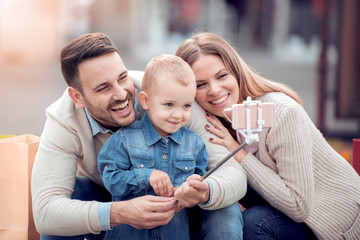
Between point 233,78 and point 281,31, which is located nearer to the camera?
point 233,78

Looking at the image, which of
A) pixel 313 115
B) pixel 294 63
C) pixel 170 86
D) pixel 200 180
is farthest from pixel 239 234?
pixel 294 63

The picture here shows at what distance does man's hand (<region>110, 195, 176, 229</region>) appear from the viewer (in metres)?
1.80

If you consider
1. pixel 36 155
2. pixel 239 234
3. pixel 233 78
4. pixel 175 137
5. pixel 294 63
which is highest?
pixel 233 78

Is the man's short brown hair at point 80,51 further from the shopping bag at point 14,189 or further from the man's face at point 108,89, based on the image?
the shopping bag at point 14,189

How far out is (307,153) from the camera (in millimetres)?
2049

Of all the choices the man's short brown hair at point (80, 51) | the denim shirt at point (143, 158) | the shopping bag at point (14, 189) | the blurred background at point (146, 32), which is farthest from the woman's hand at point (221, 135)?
the blurred background at point (146, 32)

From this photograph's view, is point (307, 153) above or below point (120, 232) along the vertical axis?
above

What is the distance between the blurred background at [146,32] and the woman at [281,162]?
5074mm

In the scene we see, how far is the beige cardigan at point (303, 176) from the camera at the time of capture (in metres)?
2.04

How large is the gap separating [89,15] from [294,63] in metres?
5.61

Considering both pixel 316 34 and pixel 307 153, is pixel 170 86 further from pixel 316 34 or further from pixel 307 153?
pixel 316 34

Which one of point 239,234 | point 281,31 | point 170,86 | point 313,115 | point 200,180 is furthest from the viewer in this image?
point 281,31

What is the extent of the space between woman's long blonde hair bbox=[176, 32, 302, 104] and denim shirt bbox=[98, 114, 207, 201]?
407 mm

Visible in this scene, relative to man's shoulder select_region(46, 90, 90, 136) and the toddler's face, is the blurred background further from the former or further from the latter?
the toddler's face
